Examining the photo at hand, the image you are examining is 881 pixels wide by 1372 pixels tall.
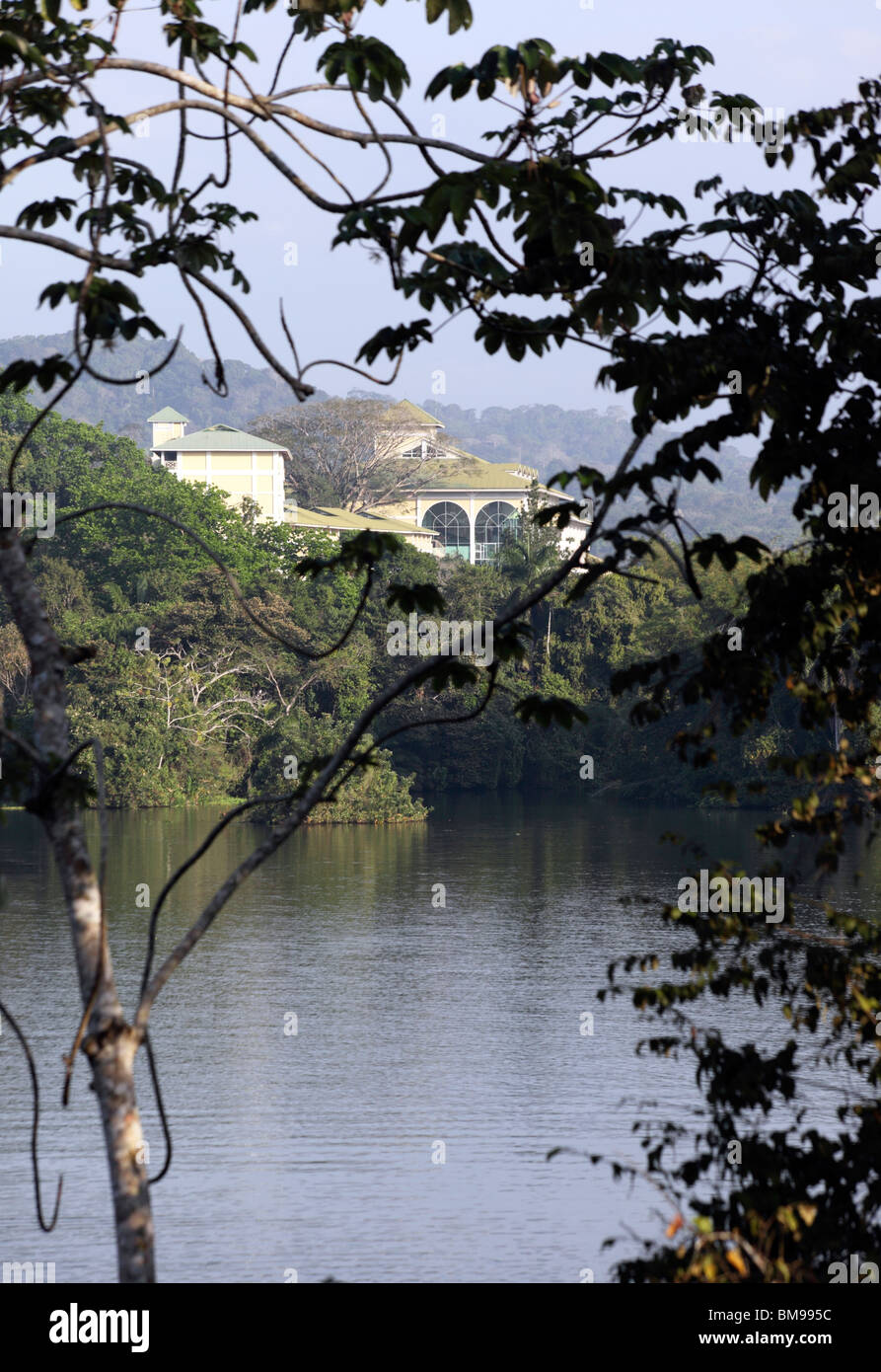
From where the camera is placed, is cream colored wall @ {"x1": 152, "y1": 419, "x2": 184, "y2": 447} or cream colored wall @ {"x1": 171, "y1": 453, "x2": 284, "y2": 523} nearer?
cream colored wall @ {"x1": 171, "y1": 453, "x2": 284, "y2": 523}

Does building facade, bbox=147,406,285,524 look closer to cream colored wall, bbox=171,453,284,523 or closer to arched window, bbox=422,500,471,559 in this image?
cream colored wall, bbox=171,453,284,523

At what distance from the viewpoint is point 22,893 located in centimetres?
2836

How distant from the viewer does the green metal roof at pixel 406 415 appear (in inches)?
3074

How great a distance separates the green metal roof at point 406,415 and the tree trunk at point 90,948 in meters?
74.8

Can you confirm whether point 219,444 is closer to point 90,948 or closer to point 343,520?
point 343,520

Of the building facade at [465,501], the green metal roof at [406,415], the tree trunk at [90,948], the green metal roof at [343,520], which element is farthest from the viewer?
the green metal roof at [406,415]

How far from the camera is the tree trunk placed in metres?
3.64

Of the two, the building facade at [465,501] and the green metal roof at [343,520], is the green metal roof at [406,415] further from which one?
the green metal roof at [343,520]

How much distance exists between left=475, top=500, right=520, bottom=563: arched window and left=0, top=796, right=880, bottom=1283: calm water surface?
37729 millimetres

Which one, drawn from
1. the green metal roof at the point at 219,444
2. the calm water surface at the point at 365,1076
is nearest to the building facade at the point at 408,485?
the green metal roof at the point at 219,444

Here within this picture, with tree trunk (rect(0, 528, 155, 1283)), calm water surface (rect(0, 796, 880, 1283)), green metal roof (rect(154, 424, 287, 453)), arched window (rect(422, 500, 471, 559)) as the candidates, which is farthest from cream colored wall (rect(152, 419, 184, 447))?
tree trunk (rect(0, 528, 155, 1283))
